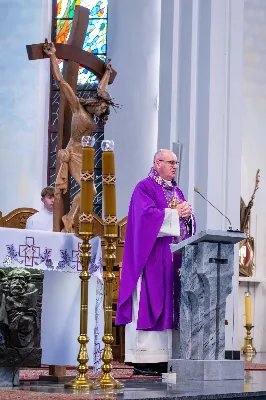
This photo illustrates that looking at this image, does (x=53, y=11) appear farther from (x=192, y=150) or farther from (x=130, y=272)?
(x=130, y=272)

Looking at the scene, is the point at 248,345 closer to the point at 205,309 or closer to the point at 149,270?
the point at 149,270

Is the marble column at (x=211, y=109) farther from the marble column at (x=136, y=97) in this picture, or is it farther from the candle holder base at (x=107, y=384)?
the candle holder base at (x=107, y=384)

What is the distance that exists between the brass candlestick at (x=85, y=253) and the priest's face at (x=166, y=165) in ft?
4.65

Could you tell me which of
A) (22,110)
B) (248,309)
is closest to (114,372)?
(248,309)

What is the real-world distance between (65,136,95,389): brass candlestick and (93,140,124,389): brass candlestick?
10 cm

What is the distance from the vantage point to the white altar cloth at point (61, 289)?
5.23 m

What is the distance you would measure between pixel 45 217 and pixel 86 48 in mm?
4360

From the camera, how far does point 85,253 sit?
5062mm

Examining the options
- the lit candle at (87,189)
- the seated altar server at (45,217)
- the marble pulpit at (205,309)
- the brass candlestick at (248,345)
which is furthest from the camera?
the brass candlestick at (248,345)

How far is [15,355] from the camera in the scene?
5.11 m

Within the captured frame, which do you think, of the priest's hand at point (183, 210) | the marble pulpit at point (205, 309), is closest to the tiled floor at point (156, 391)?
the marble pulpit at point (205, 309)

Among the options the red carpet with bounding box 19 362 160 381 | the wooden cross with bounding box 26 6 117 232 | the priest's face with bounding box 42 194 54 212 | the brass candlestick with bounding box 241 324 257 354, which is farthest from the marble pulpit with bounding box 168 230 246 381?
the brass candlestick with bounding box 241 324 257 354

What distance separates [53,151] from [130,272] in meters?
5.47

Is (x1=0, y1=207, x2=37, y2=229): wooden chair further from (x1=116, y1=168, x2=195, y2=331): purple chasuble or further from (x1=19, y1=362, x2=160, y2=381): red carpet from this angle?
(x1=116, y1=168, x2=195, y2=331): purple chasuble
